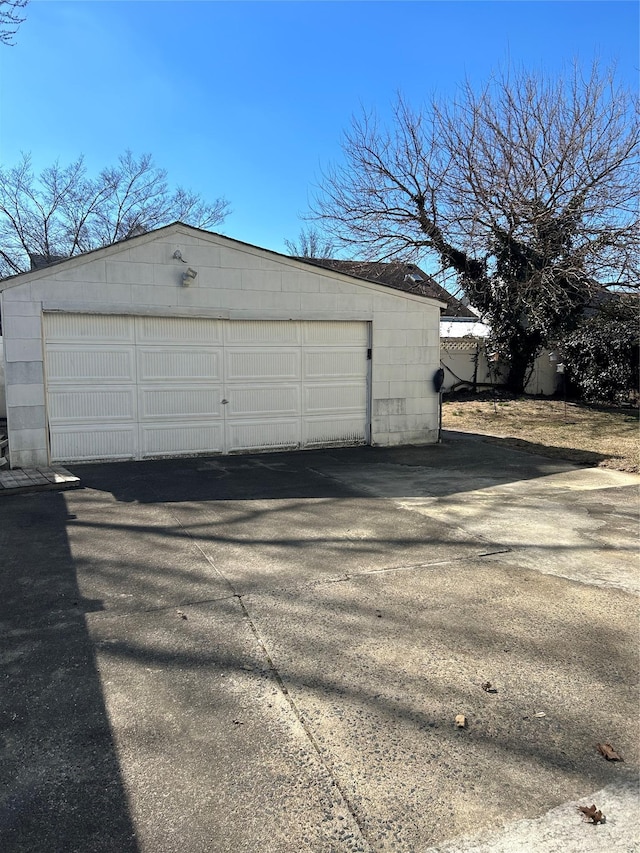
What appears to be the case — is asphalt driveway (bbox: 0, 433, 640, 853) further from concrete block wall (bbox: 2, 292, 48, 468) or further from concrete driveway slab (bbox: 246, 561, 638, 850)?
concrete block wall (bbox: 2, 292, 48, 468)

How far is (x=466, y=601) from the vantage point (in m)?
3.74

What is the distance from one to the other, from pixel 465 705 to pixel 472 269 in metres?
16.8

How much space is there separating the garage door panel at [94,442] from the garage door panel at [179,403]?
0.37 metres

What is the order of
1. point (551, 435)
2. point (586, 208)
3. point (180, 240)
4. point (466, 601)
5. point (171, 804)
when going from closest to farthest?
1. point (171, 804)
2. point (466, 601)
3. point (180, 240)
4. point (551, 435)
5. point (586, 208)

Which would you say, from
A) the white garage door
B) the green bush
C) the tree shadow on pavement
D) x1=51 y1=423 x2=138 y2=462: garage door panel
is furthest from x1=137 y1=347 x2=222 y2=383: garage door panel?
the green bush

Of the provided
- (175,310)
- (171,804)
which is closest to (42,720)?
(171,804)

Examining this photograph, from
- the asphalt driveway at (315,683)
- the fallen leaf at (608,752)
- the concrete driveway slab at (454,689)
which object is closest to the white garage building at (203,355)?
the asphalt driveway at (315,683)

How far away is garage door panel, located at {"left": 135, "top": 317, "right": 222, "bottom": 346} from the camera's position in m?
8.62

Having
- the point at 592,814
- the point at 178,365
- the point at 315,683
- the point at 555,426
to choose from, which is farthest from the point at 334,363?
the point at 592,814

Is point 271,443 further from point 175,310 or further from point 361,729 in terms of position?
point 361,729

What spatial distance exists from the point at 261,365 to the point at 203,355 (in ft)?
3.24

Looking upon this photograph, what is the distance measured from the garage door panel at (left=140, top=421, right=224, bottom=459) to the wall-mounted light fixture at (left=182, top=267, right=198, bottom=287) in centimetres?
218

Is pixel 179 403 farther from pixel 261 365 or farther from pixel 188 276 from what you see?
pixel 188 276

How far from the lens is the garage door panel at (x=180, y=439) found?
8805 millimetres
